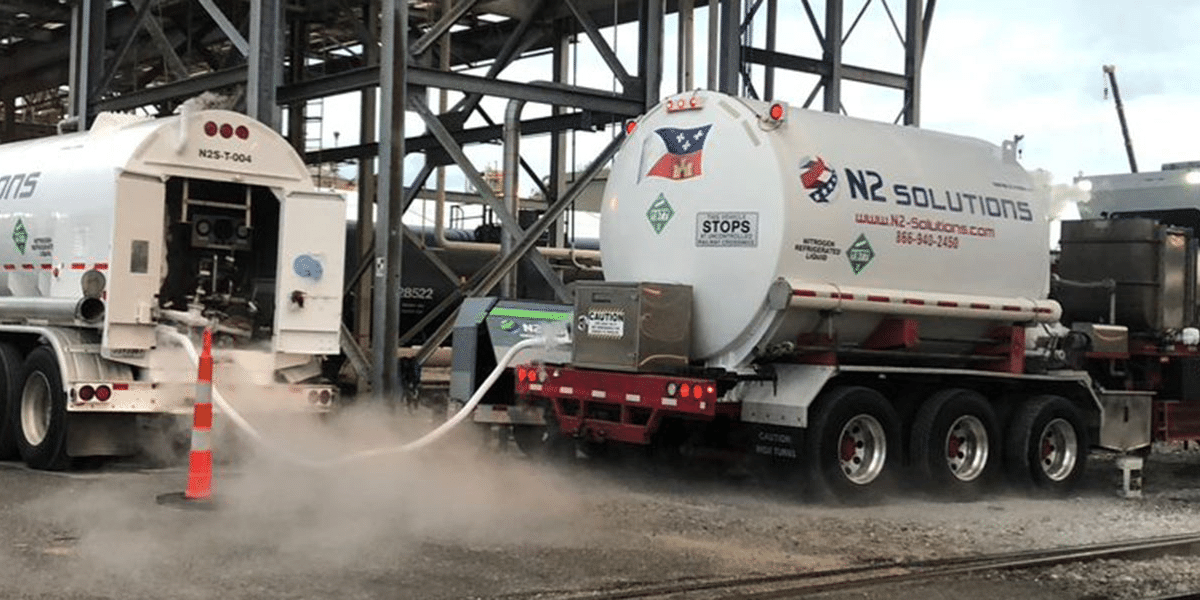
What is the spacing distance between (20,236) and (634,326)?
5.62m

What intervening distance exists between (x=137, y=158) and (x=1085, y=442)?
8.69 metres

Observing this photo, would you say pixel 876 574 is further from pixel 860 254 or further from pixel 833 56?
pixel 833 56

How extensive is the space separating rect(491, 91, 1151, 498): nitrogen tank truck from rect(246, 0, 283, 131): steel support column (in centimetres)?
410

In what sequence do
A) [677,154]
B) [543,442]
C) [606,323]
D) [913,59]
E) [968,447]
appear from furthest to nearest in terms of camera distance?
[913,59], [543,442], [968,447], [677,154], [606,323]

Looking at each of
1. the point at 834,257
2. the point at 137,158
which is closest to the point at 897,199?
the point at 834,257

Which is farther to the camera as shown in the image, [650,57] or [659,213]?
[650,57]

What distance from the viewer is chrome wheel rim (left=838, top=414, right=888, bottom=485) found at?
1049 centimetres

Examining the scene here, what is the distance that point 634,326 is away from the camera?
10.6 m

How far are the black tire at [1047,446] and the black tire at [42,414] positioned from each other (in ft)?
26.1

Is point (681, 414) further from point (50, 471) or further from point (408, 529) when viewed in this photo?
point (50, 471)

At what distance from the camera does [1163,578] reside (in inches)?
305

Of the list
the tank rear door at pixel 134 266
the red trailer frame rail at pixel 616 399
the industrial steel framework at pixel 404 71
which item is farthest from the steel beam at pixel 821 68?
the tank rear door at pixel 134 266

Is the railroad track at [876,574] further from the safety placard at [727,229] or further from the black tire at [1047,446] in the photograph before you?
the safety placard at [727,229]

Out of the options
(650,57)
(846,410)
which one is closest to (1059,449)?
(846,410)
